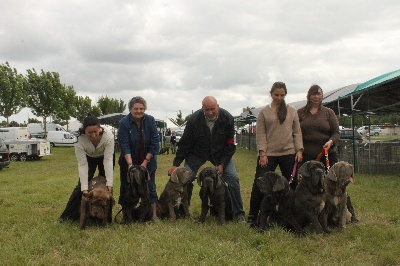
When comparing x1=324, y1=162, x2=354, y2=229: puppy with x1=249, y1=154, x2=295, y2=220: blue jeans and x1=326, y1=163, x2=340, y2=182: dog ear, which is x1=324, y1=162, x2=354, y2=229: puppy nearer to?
x1=326, y1=163, x2=340, y2=182: dog ear

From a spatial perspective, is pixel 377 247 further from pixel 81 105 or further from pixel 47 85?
pixel 81 105

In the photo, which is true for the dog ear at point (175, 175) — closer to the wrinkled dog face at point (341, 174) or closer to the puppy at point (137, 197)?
the puppy at point (137, 197)

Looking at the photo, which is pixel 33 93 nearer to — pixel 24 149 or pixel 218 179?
pixel 24 149

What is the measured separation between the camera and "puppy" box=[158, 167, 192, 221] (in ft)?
21.3

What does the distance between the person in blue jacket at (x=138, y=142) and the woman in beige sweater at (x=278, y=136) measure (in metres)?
1.69

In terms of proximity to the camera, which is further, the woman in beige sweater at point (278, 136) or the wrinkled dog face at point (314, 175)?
the woman in beige sweater at point (278, 136)

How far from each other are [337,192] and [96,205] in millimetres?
3557

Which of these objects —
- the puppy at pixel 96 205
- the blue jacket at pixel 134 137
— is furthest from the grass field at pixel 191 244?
the blue jacket at pixel 134 137

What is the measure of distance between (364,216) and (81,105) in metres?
57.2

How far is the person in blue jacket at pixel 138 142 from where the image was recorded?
6.43 meters

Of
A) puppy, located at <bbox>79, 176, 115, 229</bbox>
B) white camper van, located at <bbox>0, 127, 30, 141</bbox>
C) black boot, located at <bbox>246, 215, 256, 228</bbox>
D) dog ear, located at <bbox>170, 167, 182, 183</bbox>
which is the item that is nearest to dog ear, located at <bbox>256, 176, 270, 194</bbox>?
black boot, located at <bbox>246, 215, 256, 228</bbox>

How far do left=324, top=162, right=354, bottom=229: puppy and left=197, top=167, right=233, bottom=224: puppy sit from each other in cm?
158

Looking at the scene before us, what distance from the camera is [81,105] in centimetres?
6006

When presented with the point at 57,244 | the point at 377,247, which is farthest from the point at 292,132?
the point at 57,244
